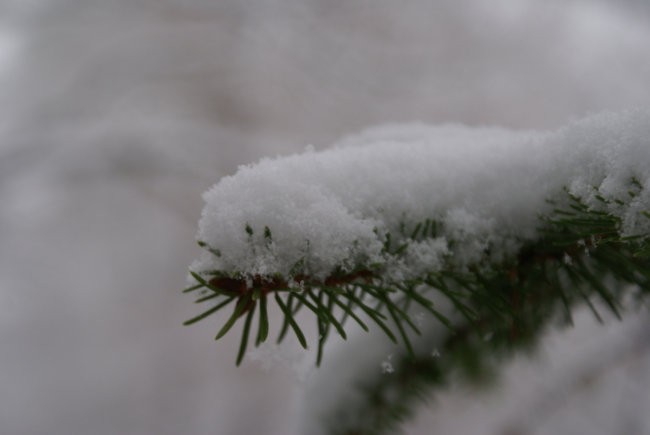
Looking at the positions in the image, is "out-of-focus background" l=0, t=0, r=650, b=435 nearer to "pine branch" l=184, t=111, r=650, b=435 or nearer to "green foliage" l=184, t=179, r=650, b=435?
"green foliage" l=184, t=179, r=650, b=435

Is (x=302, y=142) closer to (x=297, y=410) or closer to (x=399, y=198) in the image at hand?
(x=297, y=410)

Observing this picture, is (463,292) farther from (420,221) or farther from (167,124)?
(167,124)

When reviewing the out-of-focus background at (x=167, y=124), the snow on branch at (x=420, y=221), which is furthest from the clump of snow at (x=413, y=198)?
the out-of-focus background at (x=167, y=124)

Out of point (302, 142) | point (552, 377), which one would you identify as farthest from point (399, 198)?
point (302, 142)

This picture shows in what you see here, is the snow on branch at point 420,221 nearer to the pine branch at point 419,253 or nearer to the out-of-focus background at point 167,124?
the pine branch at point 419,253

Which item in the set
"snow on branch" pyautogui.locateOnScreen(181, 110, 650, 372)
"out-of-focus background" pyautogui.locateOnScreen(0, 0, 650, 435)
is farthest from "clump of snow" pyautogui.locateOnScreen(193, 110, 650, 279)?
"out-of-focus background" pyautogui.locateOnScreen(0, 0, 650, 435)

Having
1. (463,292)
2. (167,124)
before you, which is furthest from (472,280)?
(167,124)
